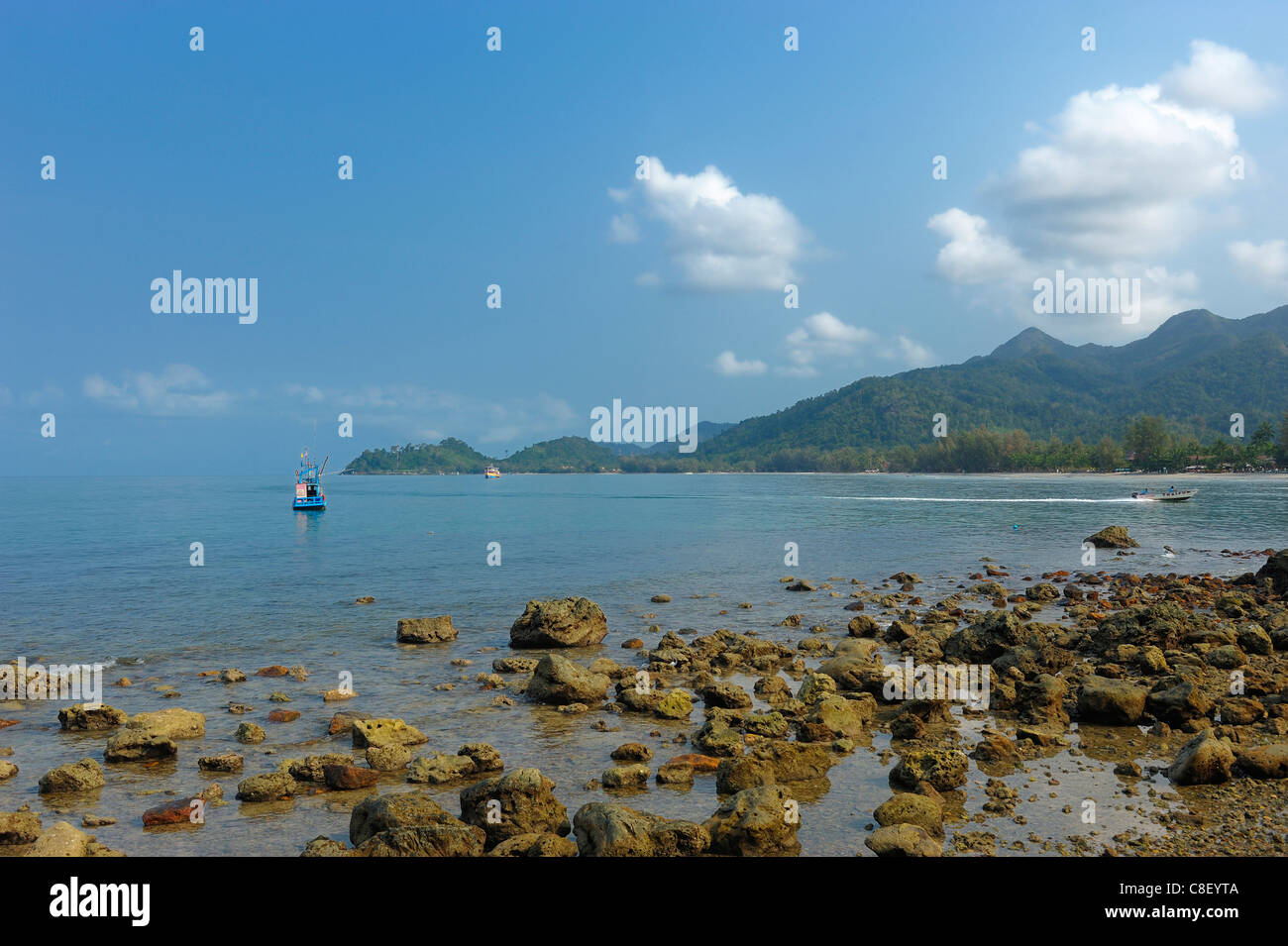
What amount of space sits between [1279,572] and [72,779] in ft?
134

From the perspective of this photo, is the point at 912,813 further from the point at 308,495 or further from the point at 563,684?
the point at 308,495

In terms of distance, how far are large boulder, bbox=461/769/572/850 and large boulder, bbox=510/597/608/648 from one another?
1369 cm

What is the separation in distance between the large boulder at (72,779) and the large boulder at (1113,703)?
64.5ft

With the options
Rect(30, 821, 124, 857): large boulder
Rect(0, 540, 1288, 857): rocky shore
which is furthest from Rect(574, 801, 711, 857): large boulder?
Rect(30, 821, 124, 857): large boulder

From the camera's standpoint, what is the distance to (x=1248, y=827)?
433 inches

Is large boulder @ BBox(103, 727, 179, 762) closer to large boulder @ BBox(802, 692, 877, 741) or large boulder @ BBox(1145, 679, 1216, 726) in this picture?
large boulder @ BBox(802, 692, 877, 741)

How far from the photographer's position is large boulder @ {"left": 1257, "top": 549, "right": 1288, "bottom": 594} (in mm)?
31250

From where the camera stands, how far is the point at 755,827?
35.4 ft

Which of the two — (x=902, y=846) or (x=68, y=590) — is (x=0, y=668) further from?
(x=902, y=846)

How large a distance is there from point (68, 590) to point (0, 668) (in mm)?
21533

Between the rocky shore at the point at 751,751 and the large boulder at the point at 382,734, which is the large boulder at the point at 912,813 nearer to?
the rocky shore at the point at 751,751

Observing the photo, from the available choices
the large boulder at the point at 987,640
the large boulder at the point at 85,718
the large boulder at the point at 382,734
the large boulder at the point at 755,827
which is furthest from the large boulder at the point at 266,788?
the large boulder at the point at 987,640

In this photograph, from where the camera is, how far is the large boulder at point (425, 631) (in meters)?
27.1
